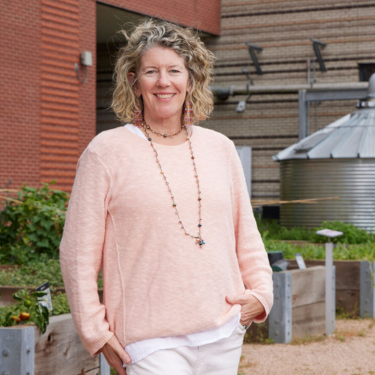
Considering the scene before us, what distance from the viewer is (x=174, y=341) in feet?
7.12

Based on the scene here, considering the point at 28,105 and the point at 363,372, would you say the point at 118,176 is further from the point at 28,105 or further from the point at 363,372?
the point at 28,105

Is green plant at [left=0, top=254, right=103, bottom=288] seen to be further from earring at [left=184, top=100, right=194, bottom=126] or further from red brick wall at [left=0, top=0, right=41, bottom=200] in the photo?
red brick wall at [left=0, top=0, right=41, bottom=200]

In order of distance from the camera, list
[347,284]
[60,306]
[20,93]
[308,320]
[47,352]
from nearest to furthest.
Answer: [47,352], [60,306], [308,320], [347,284], [20,93]

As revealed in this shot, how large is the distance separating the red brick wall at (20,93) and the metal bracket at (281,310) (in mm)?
8398

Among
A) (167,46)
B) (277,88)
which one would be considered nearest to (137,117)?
(167,46)

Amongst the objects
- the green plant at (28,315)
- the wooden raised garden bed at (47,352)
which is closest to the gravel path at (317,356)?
the wooden raised garden bed at (47,352)

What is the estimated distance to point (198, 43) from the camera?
2479 millimetres

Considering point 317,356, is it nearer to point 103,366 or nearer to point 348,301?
point 348,301

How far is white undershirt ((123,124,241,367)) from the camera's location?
2141mm

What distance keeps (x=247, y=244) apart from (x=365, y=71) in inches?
712

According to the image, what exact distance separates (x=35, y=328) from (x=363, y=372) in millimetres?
3250

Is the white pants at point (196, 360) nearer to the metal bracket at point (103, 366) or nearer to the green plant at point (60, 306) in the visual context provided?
the metal bracket at point (103, 366)

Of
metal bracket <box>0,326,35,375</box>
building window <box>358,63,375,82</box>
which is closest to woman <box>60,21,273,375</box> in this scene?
metal bracket <box>0,326,35,375</box>

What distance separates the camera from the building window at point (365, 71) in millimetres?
19500
